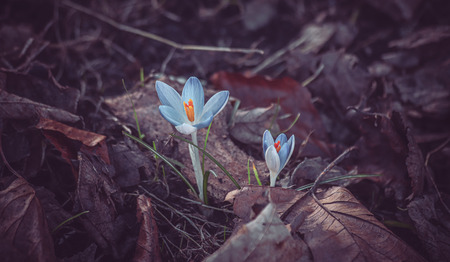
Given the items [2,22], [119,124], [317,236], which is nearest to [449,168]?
[317,236]

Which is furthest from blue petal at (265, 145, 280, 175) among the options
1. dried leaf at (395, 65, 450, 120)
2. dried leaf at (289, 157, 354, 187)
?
dried leaf at (395, 65, 450, 120)

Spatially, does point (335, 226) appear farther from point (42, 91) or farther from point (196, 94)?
point (42, 91)

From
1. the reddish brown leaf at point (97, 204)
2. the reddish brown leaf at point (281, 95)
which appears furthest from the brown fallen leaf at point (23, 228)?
the reddish brown leaf at point (281, 95)

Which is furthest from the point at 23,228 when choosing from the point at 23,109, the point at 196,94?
the point at 196,94

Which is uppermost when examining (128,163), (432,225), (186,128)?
(186,128)

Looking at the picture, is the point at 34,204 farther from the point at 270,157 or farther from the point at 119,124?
the point at 270,157

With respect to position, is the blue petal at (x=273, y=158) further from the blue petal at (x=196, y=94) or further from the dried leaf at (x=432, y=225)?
the dried leaf at (x=432, y=225)
